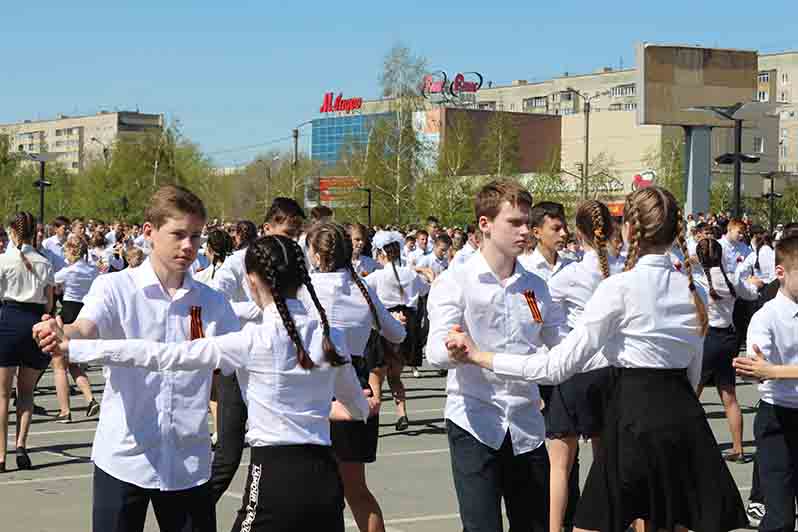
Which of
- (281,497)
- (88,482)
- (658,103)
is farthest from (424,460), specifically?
(658,103)

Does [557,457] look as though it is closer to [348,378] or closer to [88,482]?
[348,378]

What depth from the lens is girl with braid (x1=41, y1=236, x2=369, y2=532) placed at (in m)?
4.88

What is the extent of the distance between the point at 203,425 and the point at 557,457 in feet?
10.8

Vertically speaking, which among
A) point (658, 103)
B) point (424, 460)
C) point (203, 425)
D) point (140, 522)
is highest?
point (658, 103)

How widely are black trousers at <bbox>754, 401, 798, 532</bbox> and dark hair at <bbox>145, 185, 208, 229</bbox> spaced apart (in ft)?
11.1

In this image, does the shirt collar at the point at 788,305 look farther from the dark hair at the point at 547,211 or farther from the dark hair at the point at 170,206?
the dark hair at the point at 170,206

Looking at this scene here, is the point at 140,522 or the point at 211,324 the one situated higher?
the point at 211,324

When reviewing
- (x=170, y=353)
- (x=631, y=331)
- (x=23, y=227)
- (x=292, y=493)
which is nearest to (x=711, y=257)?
(x=23, y=227)

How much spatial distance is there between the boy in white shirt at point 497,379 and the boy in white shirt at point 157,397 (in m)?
1.07

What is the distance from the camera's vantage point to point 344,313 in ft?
27.2

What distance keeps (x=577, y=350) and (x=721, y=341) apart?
23.0 ft

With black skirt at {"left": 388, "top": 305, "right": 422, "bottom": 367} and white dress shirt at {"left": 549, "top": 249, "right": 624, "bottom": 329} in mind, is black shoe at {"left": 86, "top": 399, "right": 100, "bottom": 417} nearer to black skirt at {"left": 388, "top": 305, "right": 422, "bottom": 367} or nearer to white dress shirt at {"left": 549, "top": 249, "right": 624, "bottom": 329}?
black skirt at {"left": 388, "top": 305, "right": 422, "bottom": 367}

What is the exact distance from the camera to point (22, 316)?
37.0 ft

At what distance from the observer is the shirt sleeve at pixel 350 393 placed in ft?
17.1
